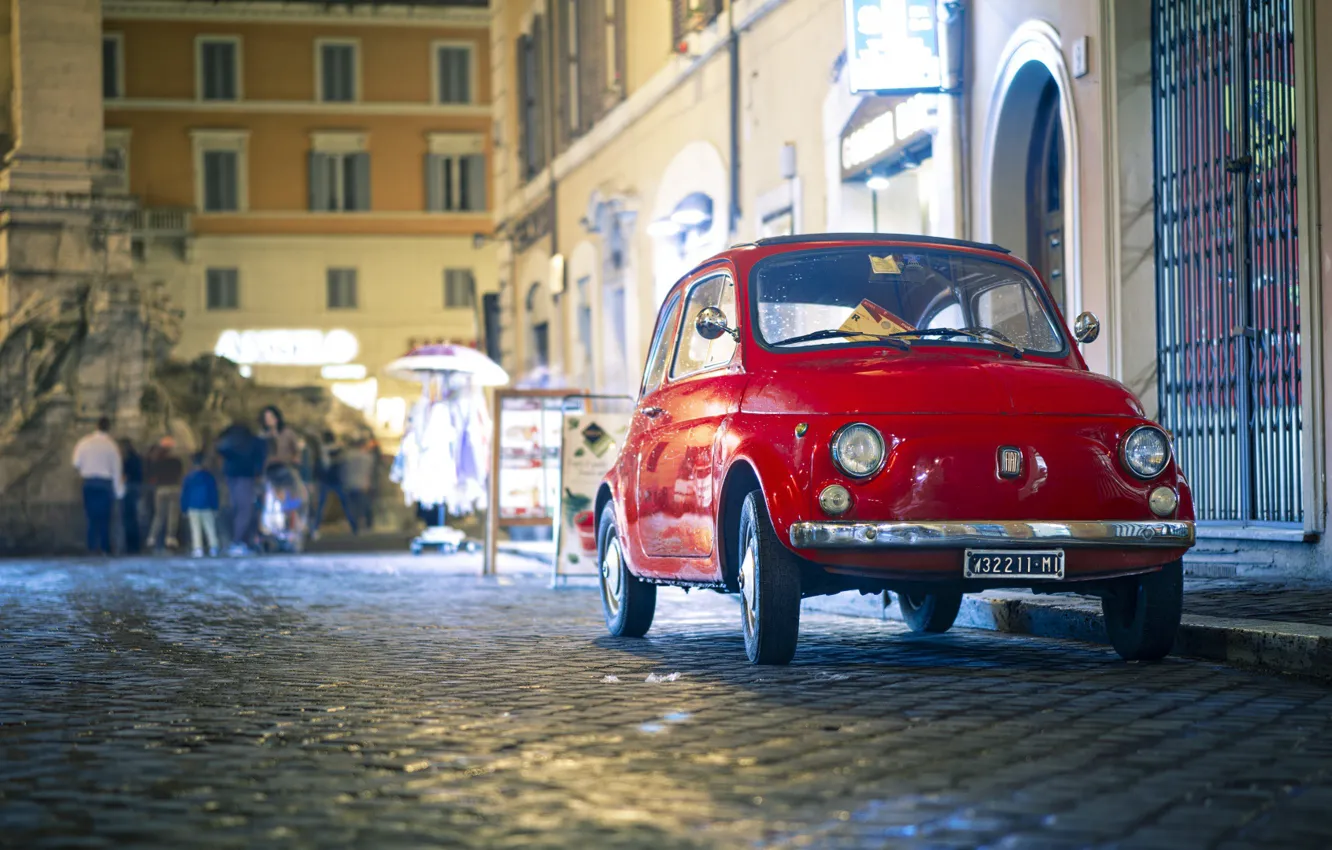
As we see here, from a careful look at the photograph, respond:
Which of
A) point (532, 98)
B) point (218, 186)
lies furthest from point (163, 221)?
point (532, 98)

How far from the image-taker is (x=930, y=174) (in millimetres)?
16969

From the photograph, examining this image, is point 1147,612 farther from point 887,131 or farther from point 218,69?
point 218,69

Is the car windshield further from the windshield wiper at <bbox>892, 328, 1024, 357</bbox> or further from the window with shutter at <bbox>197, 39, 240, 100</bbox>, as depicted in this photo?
the window with shutter at <bbox>197, 39, 240, 100</bbox>

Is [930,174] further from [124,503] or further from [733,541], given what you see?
[124,503]

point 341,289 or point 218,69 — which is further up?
point 218,69

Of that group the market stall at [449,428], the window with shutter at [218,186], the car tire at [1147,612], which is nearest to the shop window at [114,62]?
the window with shutter at [218,186]

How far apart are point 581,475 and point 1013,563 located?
782cm

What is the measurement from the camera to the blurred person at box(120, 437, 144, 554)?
1024 inches

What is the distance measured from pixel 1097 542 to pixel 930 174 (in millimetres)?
9813

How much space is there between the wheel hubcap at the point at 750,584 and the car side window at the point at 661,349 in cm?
178

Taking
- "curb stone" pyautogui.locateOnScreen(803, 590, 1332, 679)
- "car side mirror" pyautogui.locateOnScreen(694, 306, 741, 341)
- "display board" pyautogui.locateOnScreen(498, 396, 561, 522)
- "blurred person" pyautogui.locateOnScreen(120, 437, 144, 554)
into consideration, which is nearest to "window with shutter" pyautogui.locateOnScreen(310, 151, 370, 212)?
"blurred person" pyautogui.locateOnScreen(120, 437, 144, 554)

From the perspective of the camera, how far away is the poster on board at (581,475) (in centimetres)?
1503

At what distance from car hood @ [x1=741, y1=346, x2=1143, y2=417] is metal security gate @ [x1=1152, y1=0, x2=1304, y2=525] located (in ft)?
11.7

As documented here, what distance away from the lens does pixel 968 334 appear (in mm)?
8414
